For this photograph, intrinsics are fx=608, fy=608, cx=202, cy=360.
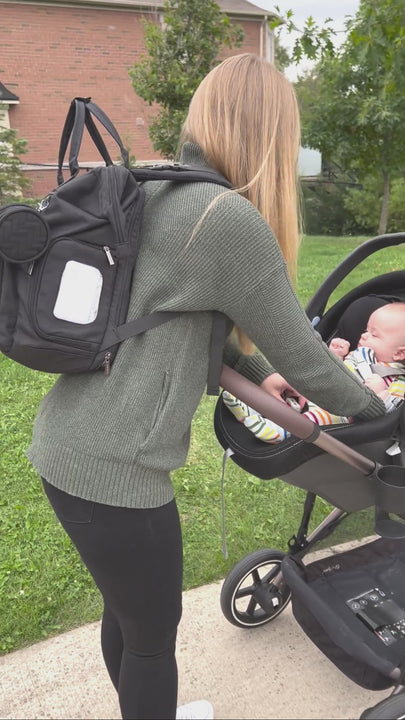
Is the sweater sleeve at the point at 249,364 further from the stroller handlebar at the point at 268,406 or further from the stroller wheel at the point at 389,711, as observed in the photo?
the stroller wheel at the point at 389,711

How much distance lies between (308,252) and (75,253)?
33.8ft

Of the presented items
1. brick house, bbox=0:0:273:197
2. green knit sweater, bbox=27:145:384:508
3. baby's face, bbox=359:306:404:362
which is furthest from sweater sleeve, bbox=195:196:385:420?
brick house, bbox=0:0:273:197

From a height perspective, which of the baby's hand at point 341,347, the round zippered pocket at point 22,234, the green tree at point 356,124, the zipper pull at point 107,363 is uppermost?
the green tree at point 356,124

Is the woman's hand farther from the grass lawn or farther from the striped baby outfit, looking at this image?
the grass lawn

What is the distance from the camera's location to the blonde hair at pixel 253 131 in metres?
1.41

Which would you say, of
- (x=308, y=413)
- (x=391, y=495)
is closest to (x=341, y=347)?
(x=308, y=413)

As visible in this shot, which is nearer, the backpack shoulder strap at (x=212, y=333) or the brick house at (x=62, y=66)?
the backpack shoulder strap at (x=212, y=333)

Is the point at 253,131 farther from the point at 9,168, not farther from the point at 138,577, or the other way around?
the point at 9,168

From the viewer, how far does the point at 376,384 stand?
198cm

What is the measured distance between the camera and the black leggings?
141 centimetres

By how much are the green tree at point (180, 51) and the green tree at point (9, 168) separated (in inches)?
101

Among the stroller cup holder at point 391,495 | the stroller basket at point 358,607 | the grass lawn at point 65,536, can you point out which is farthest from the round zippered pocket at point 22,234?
the grass lawn at point 65,536

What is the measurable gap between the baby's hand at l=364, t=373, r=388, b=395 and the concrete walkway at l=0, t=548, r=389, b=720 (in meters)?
1.09

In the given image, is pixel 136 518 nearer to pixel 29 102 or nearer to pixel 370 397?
pixel 370 397
